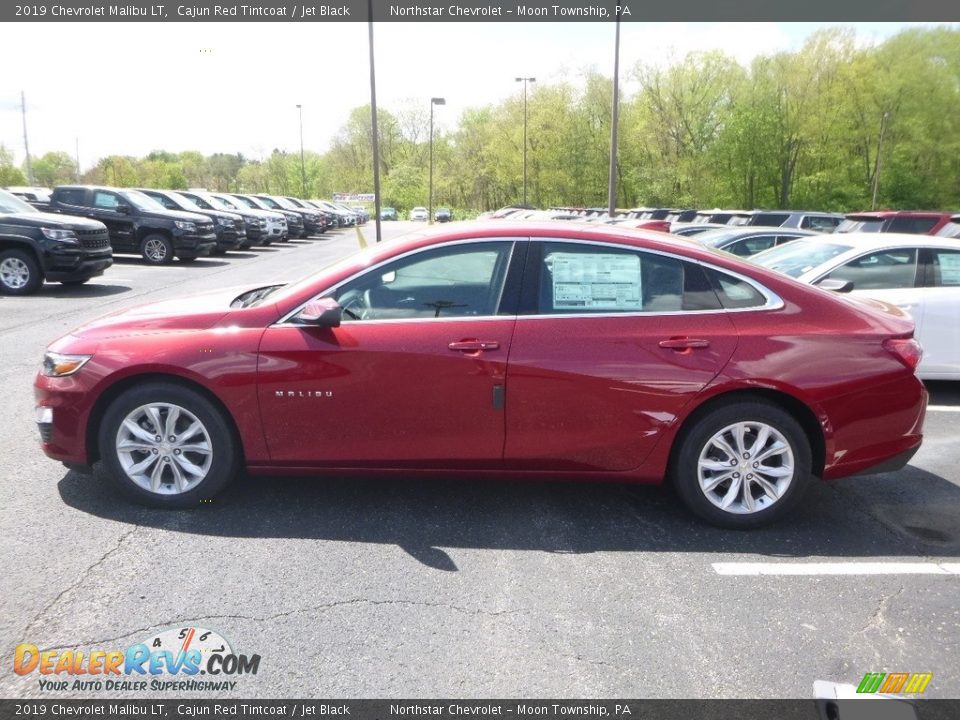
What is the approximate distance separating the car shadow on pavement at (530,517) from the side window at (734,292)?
3.96 feet

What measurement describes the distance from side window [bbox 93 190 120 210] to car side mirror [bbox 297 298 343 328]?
16908 mm

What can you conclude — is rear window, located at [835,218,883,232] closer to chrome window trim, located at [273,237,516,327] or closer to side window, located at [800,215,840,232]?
side window, located at [800,215,840,232]

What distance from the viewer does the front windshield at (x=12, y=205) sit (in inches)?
517

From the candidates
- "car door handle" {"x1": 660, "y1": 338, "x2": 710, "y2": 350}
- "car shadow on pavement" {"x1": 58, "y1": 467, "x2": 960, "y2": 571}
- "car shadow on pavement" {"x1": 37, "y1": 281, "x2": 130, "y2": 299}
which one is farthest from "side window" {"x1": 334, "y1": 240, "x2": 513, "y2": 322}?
"car shadow on pavement" {"x1": 37, "y1": 281, "x2": 130, "y2": 299}

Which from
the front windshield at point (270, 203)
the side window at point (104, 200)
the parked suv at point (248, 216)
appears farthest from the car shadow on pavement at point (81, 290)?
the front windshield at point (270, 203)

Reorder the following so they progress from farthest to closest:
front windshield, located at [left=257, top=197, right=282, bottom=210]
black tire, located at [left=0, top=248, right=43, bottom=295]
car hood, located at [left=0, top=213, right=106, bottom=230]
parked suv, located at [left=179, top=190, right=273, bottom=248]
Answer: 1. front windshield, located at [left=257, top=197, right=282, bottom=210]
2. parked suv, located at [left=179, top=190, right=273, bottom=248]
3. car hood, located at [left=0, top=213, right=106, bottom=230]
4. black tire, located at [left=0, top=248, right=43, bottom=295]

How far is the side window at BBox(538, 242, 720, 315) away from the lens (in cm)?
412

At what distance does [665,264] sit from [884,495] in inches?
81.5

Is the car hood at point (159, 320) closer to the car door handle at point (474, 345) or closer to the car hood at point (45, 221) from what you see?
the car door handle at point (474, 345)

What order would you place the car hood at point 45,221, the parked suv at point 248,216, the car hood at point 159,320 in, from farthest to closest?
1. the parked suv at point 248,216
2. the car hood at point 45,221
3. the car hood at point 159,320

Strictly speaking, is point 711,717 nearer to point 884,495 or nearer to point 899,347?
point 899,347

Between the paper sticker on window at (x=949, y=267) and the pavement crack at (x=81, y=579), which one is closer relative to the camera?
the pavement crack at (x=81, y=579)

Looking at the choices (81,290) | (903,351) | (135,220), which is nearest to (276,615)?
(903,351)

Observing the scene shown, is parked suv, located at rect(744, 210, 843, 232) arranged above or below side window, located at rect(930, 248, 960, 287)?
above
